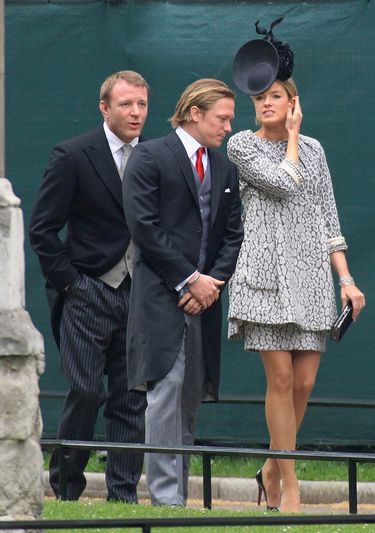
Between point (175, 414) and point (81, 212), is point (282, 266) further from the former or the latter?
point (81, 212)

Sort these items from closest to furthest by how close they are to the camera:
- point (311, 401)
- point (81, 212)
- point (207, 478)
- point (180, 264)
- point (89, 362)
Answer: point (207, 478), point (180, 264), point (89, 362), point (81, 212), point (311, 401)

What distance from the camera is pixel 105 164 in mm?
8727

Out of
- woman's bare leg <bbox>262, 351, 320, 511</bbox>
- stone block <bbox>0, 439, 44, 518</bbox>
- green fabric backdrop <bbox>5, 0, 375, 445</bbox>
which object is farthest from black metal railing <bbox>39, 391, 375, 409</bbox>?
stone block <bbox>0, 439, 44, 518</bbox>

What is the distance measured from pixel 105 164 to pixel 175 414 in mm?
1438

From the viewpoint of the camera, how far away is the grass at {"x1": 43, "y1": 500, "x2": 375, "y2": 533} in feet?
22.7

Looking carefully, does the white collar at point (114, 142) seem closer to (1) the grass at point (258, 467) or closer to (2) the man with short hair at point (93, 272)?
(2) the man with short hair at point (93, 272)

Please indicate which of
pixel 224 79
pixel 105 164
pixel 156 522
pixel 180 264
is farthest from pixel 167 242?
pixel 156 522

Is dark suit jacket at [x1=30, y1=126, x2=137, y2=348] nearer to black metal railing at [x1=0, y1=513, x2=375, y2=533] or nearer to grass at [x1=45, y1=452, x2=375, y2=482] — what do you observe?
grass at [x1=45, y1=452, x2=375, y2=482]

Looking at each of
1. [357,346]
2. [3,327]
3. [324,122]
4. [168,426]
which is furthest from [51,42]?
[3,327]

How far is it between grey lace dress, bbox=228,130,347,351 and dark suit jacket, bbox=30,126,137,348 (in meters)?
0.62

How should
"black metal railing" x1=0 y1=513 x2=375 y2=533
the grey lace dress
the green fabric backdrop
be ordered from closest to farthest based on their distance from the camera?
"black metal railing" x1=0 y1=513 x2=375 y2=533 < the grey lace dress < the green fabric backdrop

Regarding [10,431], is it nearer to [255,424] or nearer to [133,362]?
[133,362]

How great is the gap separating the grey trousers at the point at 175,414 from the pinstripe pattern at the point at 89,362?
1.36 ft

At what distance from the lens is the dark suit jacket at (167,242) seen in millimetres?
7930
